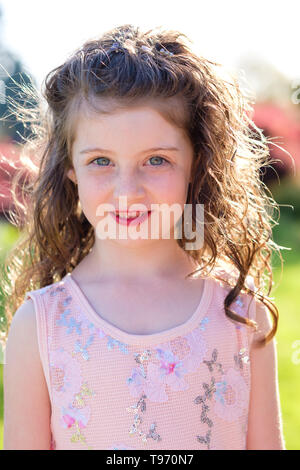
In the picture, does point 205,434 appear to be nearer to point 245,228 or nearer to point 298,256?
point 245,228

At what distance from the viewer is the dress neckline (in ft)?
5.69

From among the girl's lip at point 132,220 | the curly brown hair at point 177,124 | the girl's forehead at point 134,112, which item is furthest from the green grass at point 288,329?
the girl's forehead at point 134,112

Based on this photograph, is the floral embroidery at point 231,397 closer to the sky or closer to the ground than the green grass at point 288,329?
closer to the ground

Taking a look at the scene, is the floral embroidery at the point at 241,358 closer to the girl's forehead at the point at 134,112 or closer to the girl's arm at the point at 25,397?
the girl's arm at the point at 25,397

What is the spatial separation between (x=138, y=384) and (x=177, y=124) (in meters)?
0.75

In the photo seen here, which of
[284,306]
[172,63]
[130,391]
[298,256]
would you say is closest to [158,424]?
[130,391]

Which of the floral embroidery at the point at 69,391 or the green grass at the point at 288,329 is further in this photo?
the green grass at the point at 288,329

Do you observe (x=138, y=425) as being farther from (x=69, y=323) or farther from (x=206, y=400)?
(x=69, y=323)

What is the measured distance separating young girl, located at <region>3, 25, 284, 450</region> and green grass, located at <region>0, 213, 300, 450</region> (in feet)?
1.03

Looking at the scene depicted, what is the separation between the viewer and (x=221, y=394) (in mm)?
1758

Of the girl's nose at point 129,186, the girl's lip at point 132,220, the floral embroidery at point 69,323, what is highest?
the girl's nose at point 129,186

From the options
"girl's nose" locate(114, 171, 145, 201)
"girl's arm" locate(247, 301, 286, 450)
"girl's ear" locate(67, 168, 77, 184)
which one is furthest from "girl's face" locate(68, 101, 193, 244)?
"girl's arm" locate(247, 301, 286, 450)

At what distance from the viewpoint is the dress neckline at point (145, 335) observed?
1733 mm

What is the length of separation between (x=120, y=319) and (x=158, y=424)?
31 cm
